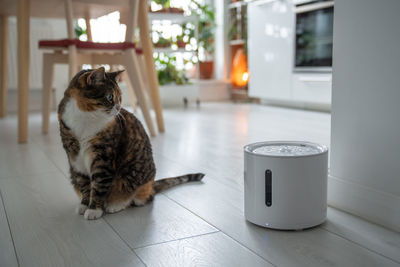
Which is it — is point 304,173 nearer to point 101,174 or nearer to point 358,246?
point 358,246

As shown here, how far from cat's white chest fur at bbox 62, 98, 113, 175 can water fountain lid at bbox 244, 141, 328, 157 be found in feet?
1.39

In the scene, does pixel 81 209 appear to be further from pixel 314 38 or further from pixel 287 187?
pixel 314 38

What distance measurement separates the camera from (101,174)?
1266 millimetres

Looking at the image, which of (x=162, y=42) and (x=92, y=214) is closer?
(x=92, y=214)

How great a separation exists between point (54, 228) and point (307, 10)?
2994mm

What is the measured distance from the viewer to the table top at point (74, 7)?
2561mm

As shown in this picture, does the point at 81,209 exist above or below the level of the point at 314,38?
below

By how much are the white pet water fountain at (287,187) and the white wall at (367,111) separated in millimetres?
137

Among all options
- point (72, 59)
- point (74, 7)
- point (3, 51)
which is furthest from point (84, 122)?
point (3, 51)

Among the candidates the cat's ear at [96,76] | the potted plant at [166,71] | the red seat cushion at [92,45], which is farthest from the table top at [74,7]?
the cat's ear at [96,76]

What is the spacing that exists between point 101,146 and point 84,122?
0.08 metres

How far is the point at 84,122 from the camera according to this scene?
125 centimetres

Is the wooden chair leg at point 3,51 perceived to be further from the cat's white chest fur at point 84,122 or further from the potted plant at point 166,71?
the cat's white chest fur at point 84,122

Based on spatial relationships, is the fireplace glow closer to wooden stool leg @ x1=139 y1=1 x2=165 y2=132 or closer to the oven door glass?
the oven door glass
